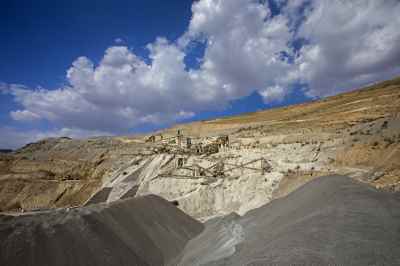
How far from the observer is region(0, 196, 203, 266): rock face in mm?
5594

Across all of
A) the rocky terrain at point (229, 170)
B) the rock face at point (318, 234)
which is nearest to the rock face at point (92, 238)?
the rock face at point (318, 234)

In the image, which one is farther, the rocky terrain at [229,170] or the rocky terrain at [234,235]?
the rocky terrain at [229,170]

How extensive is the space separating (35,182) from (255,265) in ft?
74.1

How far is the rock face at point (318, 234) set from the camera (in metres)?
3.84

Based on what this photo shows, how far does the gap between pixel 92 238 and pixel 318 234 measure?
193 inches

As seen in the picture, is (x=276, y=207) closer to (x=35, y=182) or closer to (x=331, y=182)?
(x=331, y=182)

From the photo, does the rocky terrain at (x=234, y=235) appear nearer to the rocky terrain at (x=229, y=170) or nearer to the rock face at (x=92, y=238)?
the rock face at (x=92, y=238)

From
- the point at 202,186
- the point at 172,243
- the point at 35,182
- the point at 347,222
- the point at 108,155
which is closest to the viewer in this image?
the point at 347,222

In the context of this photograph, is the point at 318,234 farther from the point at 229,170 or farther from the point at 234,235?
the point at 229,170

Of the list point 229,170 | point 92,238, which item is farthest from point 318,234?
point 229,170

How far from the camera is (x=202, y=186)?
1342 cm

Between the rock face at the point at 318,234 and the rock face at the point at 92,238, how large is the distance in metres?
0.86

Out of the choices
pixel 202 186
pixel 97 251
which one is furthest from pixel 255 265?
pixel 202 186

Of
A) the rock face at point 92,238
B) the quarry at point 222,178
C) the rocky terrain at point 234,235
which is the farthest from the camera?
the quarry at point 222,178
